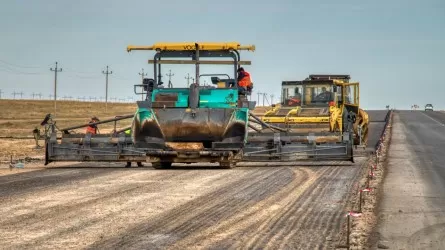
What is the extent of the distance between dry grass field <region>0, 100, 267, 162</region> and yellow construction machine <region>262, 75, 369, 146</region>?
10299mm

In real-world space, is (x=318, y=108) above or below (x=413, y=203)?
above

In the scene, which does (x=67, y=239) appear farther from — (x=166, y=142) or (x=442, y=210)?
(x=166, y=142)

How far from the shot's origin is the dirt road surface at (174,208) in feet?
36.3

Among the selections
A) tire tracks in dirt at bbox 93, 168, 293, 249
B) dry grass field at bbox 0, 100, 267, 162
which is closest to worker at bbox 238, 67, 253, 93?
tire tracks in dirt at bbox 93, 168, 293, 249

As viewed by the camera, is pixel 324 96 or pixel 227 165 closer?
pixel 227 165

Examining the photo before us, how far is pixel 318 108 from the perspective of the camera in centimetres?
3005

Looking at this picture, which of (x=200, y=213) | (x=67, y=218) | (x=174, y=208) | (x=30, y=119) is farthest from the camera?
(x=30, y=119)

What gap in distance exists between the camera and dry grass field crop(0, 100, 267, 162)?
38.2 metres

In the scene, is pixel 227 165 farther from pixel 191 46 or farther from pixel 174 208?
pixel 174 208

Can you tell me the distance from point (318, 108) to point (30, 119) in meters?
62.4

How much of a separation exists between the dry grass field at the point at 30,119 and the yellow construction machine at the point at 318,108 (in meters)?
10.3

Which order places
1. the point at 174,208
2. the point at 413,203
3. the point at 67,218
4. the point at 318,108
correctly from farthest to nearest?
the point at 318,108 < the point at 413,203 < the point at 174,208 < the point at 67,218

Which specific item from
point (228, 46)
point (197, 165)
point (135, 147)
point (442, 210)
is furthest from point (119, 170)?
point (442, 210)

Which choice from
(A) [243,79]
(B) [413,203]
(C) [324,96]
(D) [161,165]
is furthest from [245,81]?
(C) [324,96]
